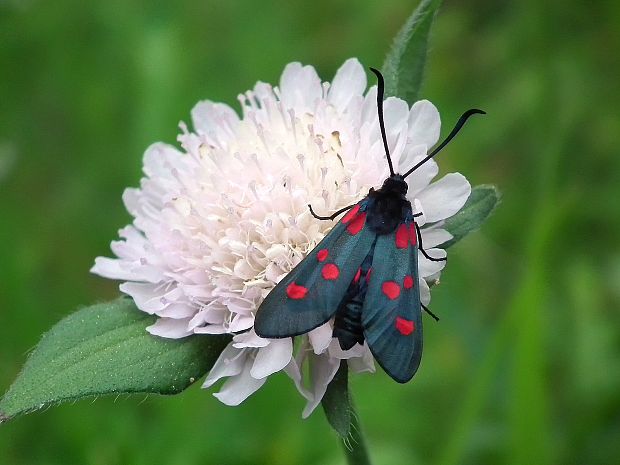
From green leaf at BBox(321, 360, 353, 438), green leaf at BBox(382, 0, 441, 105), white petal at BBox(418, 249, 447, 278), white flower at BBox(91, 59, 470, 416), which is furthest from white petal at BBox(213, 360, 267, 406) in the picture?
green leaf at BBox(382, 0, 441, 105)

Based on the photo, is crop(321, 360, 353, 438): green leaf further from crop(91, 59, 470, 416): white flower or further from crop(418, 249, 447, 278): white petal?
crop(418, 249, 447, 278): white petal

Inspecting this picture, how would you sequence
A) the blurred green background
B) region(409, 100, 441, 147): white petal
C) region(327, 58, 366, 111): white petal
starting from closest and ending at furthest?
region(409, 100, 441, 147): white petal
region(327, 58, 366, 111): white petal
the blurred green background

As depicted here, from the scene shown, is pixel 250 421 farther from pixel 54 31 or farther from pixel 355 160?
pixel 54 31

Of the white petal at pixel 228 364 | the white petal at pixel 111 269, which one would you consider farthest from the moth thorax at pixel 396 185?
the white petal at pixel 111 269

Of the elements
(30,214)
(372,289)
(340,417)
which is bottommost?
(340,417)

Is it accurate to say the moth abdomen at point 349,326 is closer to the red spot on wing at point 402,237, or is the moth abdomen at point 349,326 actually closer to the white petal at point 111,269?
the red spot on wing at point 402,237

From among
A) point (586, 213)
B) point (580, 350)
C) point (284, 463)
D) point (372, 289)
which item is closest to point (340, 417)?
point (372, 289)
